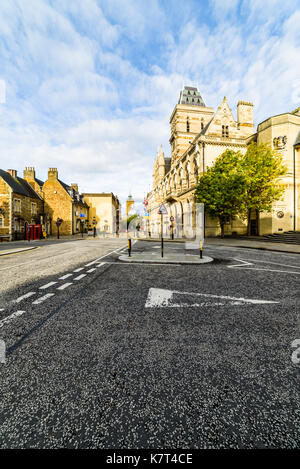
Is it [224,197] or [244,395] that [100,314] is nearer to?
[244,395]

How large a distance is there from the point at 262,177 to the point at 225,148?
9.14 metres

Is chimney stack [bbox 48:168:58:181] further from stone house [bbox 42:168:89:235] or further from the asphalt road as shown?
the asphalt road

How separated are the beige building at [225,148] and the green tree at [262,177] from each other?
86.6 inches

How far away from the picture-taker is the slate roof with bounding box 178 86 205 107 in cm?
4434

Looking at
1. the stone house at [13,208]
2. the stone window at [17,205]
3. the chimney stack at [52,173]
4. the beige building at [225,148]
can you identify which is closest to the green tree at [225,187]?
the beige building at [225,148]

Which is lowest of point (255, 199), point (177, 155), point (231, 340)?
point (231, 340)

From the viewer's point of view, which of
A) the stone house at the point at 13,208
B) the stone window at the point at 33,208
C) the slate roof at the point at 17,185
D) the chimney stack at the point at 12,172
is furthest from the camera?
the stone window at the point at 33,208

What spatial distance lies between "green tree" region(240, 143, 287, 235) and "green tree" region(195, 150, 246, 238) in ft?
2.40

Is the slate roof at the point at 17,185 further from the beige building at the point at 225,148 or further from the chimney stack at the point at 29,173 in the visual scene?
the beige building at the point at 225,148

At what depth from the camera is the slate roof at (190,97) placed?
44344 millimetres
